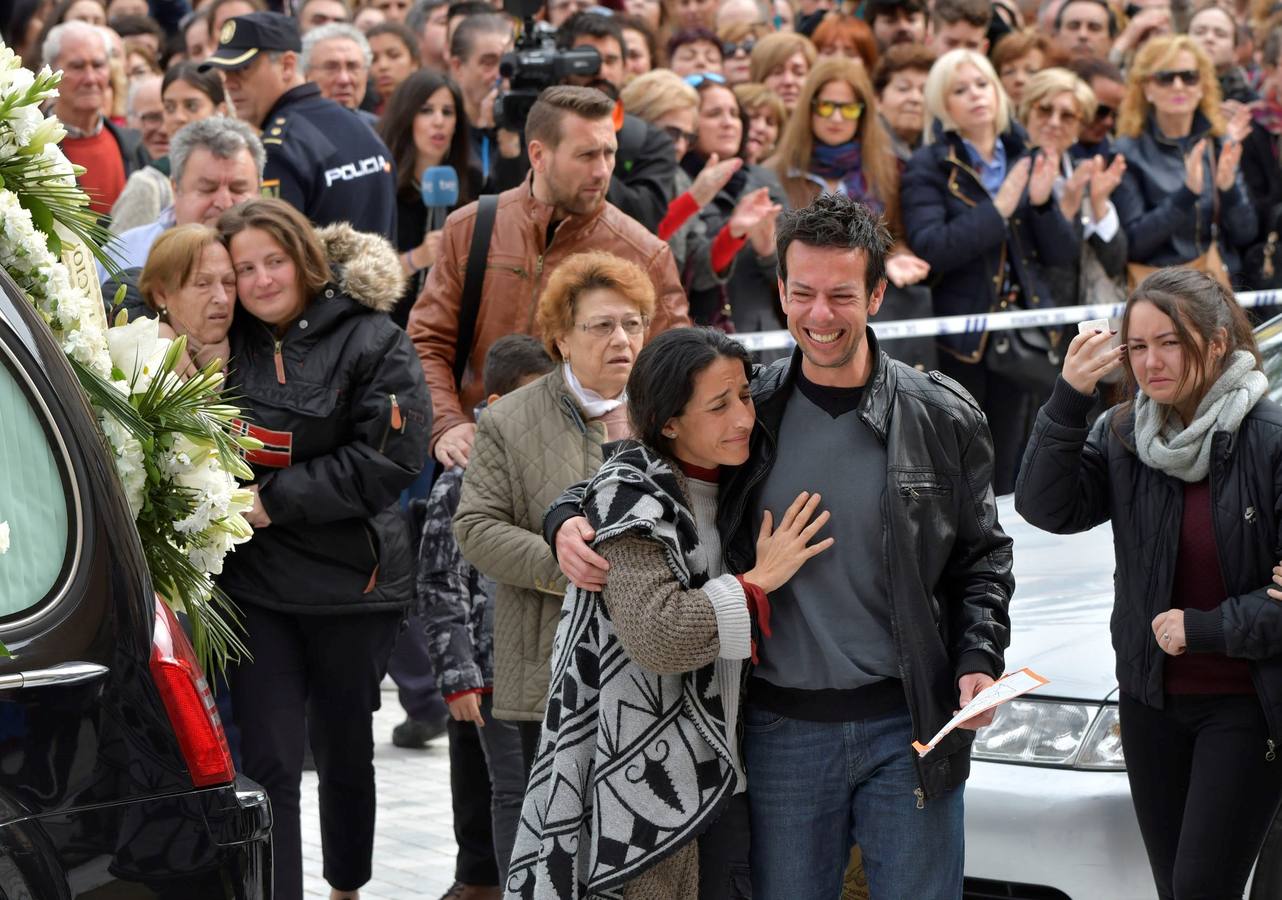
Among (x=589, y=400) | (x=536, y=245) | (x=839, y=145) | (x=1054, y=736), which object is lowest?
(x=1054, y=736)

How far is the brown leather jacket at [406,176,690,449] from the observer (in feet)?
20.3

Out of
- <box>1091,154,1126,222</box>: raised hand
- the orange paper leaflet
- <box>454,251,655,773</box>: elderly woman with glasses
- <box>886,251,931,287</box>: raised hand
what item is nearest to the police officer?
<box>886,251,931,287</box>: raised hand

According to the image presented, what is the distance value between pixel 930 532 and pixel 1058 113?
578 centimetres

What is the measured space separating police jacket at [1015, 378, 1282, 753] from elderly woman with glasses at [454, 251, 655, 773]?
3.75ft

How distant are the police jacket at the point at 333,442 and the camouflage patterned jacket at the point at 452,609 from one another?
0.08m

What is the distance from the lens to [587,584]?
3.75 m

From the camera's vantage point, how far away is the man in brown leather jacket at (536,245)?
604 cm

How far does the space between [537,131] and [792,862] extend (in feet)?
10.1

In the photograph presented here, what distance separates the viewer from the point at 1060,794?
4371 millimetres

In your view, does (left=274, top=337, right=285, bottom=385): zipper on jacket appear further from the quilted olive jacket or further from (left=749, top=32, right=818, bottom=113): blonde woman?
(left=749, top=32, right=818, bottom=113): blonde woman

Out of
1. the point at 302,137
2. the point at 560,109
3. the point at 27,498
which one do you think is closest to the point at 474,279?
the point at 560,109

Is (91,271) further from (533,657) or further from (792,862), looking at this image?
(792,862)

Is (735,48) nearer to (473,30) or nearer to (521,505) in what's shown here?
(473,30)

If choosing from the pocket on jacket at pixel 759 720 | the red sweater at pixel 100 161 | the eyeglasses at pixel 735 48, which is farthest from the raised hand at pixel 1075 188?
the pocket on jacket at pixel 759 720
